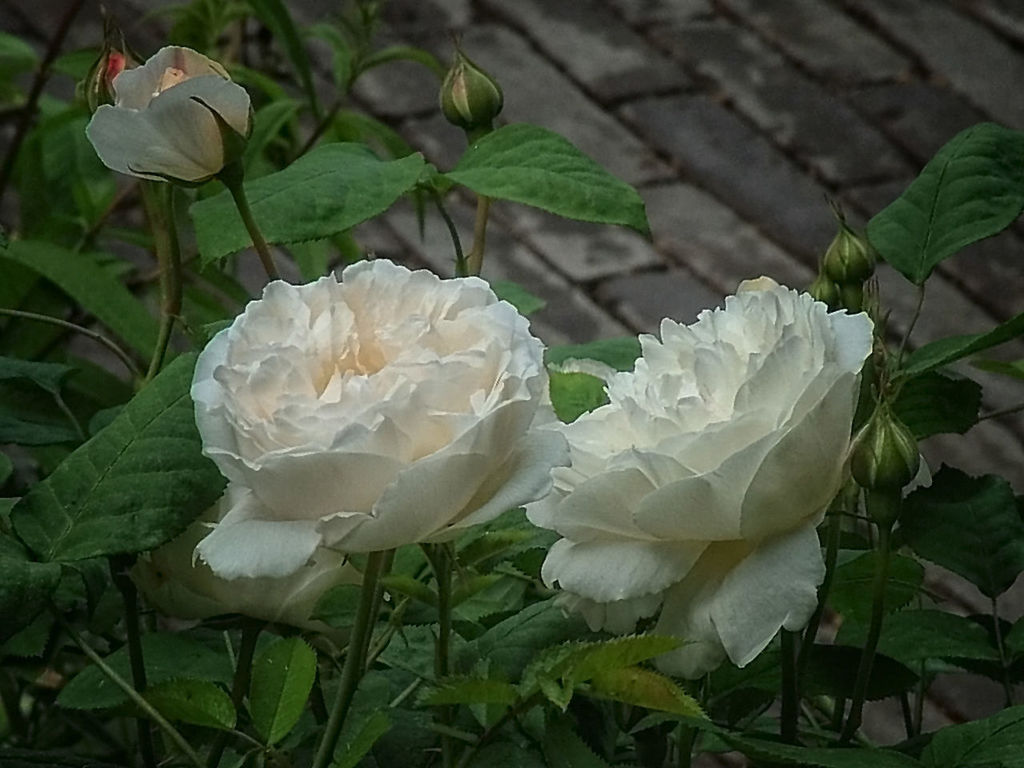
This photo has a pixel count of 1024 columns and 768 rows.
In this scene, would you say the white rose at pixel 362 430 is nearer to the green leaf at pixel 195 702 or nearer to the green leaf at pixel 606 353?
the green leaf at pixel 195 702

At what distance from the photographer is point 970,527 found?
392mm

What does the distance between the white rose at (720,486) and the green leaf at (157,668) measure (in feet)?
0.37

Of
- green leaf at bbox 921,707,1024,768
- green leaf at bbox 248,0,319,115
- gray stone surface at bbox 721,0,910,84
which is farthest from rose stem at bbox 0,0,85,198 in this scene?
gray stone surface at bbox 721,0,910,84

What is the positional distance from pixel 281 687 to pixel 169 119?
0.42ft

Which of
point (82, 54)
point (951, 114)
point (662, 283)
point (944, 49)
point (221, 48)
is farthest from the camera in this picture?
point (944, 49)

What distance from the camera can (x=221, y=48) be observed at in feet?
3.84

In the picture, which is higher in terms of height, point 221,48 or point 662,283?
point 221,48

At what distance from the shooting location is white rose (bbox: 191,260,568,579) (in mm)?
276

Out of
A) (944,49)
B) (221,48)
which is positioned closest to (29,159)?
(221,48)

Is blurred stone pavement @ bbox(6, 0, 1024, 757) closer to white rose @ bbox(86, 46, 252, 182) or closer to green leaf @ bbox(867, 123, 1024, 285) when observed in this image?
green leaf @ bbox(867, 123, 1024, 285)

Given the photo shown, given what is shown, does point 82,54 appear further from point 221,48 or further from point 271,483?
point 271,483

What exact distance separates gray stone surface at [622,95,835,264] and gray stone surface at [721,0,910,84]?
7.3 inches

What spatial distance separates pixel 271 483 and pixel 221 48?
3.11 ft

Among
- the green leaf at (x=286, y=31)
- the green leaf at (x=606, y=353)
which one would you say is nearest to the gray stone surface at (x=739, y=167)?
the green leaf at (x=286, y=31)
